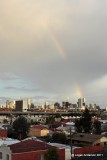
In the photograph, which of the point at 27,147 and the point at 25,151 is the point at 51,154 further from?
the point at 27,147

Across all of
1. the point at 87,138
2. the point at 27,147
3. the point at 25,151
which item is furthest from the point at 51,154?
the point at 87,138

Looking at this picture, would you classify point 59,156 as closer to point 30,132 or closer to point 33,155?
point 33,155

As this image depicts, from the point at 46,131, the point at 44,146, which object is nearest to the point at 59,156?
the point at 44,146

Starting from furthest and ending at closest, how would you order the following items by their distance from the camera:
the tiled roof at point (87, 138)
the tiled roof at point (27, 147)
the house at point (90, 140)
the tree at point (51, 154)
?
the tiled roof at point (87, 138) < the house at point (90, 140) < the tiled roof at point (27, 147) < the tree at point (51, 154)

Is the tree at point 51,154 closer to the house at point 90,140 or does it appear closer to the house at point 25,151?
the house at point 25,151

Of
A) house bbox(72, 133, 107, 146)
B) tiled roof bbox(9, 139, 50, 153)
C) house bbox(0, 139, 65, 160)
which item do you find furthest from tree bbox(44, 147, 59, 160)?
house bbox(72, 133, 107, 146)

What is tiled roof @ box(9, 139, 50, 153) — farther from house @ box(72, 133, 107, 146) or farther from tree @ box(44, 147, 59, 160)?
house @ box(72, 133, 107, 146)

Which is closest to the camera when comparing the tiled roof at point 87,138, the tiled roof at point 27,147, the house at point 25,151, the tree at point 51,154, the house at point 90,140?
the tree at point 51,154

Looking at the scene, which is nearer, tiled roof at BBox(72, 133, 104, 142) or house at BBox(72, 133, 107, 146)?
→ house at BBox(72, 133, 107, 146)

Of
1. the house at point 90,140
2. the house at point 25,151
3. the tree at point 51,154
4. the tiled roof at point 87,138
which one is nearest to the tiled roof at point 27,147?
the house at point 25,151
